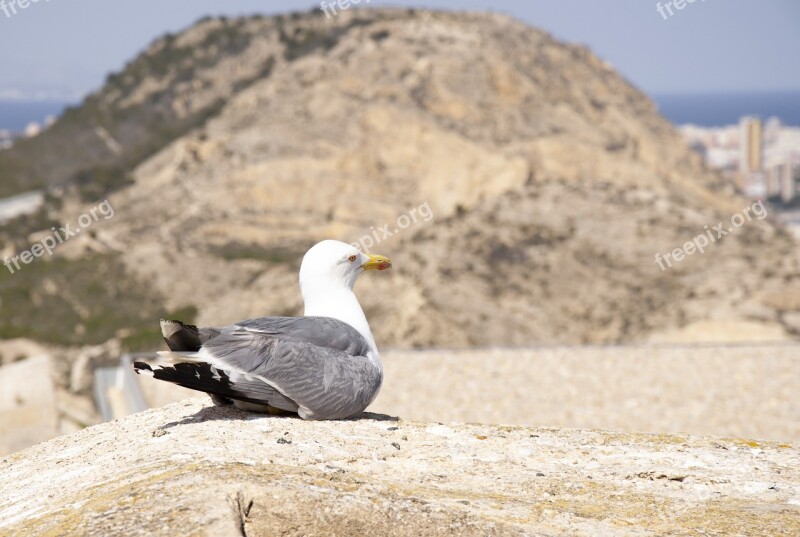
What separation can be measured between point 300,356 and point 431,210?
23.2m

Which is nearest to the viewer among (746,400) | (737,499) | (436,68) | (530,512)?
(530,512)

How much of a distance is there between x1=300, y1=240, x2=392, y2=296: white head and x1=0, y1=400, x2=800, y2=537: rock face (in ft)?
2.78

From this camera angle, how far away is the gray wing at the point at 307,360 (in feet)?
→ 15.5

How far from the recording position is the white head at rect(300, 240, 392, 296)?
532 cm

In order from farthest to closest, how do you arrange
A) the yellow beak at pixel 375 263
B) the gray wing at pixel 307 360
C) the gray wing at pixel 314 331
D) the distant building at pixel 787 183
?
the distant building at pixel 787 183
the yellow beak at pixel 375 263
the gray wing at pixel 314 331
the gray wing at pixel 307 360

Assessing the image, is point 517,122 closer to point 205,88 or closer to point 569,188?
point 569,188

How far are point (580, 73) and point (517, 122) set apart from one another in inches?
293

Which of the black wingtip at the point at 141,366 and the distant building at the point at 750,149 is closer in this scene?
the black wingtip at the point at 141,366

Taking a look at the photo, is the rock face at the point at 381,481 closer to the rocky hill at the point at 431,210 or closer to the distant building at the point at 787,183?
the rocky hill at the point at 431,210

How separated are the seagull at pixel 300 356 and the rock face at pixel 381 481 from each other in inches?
6.0

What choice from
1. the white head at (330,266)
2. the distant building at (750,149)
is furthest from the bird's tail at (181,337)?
the distant building at (750,149)

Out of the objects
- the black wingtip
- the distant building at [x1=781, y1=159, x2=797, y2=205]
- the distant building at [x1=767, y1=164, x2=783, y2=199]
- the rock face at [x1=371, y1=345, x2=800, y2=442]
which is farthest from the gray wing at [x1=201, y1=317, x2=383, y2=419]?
the distant building at [x1=767, y1=164, x2=783, y2=199]

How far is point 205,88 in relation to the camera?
139 ft

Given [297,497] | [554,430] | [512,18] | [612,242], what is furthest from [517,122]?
[297,497]
